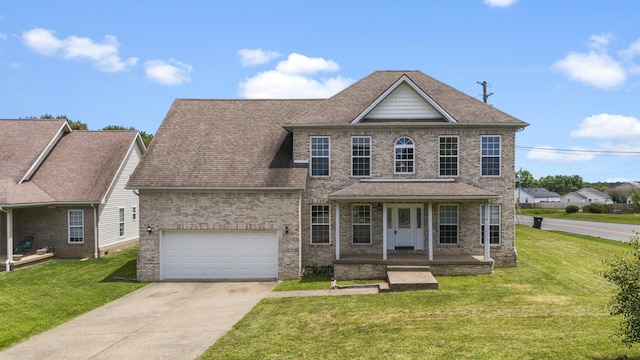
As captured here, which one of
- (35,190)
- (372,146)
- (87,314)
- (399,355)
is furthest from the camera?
(35,190)

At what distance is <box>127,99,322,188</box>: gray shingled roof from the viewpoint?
690 inches

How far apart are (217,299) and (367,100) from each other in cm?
1119

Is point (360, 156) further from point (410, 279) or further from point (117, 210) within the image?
point (117, 210)

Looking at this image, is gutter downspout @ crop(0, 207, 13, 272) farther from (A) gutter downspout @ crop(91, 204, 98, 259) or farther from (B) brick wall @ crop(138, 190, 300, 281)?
(B) brick wall @ crop(138, 190, 300, 281)

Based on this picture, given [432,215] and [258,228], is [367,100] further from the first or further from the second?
[258,228]

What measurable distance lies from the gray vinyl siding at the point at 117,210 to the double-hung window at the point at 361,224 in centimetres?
1383

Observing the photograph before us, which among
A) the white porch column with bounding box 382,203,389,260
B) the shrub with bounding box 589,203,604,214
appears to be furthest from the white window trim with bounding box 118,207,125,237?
the shrub with bounding box 589,203,604,214

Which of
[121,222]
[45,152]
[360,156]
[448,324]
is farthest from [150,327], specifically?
[45,152]

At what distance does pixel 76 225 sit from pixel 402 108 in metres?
18.1

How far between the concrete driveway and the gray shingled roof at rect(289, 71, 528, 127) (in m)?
7.88

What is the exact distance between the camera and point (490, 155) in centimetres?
Result: 1822

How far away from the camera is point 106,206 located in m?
23.2

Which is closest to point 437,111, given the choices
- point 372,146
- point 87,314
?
point 372,146

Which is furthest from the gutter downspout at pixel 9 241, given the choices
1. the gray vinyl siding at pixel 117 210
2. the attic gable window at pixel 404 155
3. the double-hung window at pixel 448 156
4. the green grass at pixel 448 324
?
the double-hung window at pixel 448 156
